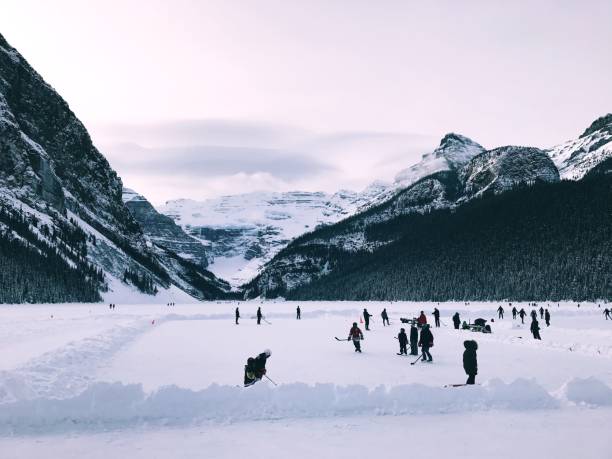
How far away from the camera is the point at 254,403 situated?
41.7ft

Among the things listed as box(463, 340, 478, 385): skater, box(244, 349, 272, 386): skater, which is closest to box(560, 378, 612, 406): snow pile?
box(463, 340, 478, 385): skater

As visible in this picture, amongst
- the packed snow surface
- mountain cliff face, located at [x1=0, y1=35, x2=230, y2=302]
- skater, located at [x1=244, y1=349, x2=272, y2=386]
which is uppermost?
mountain cliff face, located at [x1=0, y1=35, x2=230, y2=302]

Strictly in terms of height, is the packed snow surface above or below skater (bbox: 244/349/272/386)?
below

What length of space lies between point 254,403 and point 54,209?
472 ft

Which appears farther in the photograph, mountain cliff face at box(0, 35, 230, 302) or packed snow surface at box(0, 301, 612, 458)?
mountain cliff face at box(0, 35, 230, 302)

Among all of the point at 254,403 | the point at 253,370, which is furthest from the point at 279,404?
the point at 253,370

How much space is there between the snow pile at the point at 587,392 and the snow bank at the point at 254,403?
0.08 feet

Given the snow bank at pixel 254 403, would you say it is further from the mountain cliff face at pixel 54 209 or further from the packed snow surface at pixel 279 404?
the mountain cliff face at pixel 54 209

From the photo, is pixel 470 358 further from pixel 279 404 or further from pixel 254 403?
pixel 254 403

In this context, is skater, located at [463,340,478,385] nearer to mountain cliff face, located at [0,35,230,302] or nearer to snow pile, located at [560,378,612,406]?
snow pile, located at [560,378,612,406]

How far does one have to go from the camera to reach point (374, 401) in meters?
12.9

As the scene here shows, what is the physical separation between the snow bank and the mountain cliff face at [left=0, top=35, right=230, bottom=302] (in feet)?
279

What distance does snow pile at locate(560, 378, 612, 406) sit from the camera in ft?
43.6

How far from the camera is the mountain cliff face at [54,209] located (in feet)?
327
